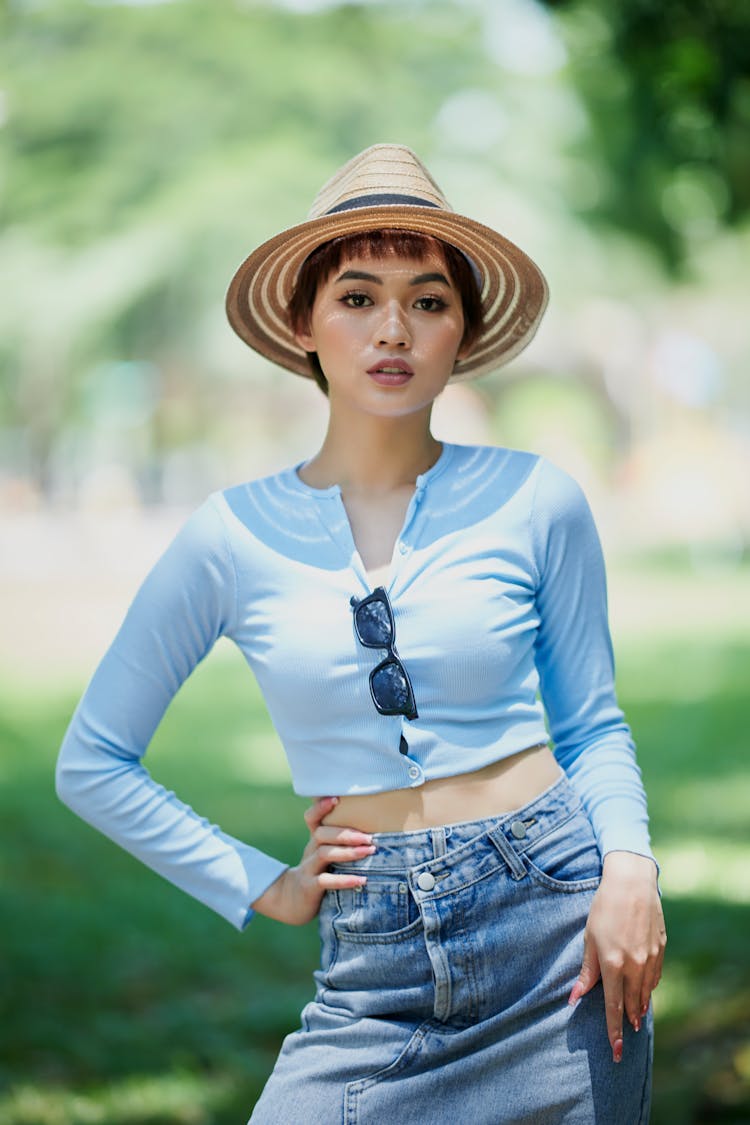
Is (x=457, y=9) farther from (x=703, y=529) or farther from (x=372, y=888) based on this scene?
(x=372, y=888)

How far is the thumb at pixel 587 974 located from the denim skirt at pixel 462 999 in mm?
18

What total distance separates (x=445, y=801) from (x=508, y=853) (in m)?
0.10

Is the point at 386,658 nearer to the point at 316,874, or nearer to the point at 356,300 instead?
the point at 316,874

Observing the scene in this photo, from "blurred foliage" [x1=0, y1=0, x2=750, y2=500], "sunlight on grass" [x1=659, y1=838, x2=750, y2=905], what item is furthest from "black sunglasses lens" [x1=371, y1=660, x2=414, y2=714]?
"blurred foliage" [x1=0, y1=0, x2=750, y2=500]

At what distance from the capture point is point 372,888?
197 centimetres

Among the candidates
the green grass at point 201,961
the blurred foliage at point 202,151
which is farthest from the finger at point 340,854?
the blurred foliage at point 202,151

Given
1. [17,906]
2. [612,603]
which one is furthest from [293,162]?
[17,906]

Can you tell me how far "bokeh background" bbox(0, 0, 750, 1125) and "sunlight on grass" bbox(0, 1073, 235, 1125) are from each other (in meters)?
3.13

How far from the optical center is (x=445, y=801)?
6.50ft

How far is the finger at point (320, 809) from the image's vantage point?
6.68 ft

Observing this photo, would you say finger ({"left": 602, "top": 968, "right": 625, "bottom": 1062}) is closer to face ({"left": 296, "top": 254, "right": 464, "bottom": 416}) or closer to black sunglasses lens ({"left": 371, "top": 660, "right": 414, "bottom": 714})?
black sunglasses lens ({"left": 371, "top": 660, "right": 414, "bottom": 714})

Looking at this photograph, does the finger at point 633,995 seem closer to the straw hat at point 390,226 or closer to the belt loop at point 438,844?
the belt loop at point 438,844

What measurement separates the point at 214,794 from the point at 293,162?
1726 centimetres

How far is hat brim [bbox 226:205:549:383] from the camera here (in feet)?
6.88
